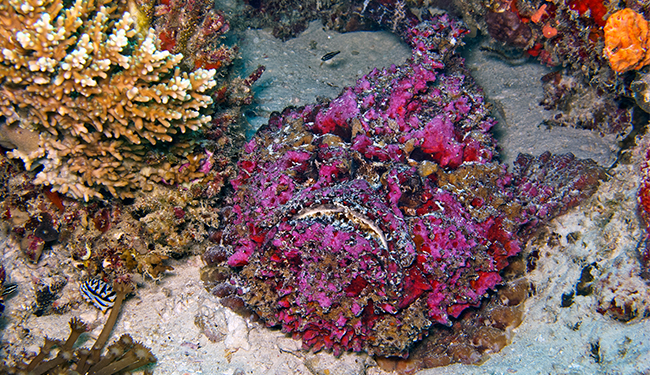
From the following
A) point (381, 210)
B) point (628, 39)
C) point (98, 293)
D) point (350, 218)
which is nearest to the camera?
point (350, 218)

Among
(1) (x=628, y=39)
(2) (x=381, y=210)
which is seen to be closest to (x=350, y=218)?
(2) (x=381, y=210)

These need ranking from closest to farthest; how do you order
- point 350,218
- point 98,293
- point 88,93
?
point 88,93 → point 350,218 → point 98,293

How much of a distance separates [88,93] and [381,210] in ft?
8.06

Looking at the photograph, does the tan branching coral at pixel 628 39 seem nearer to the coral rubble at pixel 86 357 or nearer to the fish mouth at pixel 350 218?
the fish mouth at pixel 350 218

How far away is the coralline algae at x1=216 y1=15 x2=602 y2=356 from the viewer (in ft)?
8.89

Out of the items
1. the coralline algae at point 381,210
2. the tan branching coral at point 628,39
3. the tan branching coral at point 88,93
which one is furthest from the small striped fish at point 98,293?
the tan branching coral at point 628,39

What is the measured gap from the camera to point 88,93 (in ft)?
8.16

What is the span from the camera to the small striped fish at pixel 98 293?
9.64ft

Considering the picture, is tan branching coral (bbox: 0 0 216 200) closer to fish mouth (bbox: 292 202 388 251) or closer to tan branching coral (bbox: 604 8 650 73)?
fish mouth (bbox: 292 202 388 251)

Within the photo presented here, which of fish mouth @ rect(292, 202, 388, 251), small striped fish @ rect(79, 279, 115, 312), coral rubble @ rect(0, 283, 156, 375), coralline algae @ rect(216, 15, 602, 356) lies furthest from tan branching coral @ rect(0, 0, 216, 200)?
fish mouth @ rect(292, 202, 388, 251)

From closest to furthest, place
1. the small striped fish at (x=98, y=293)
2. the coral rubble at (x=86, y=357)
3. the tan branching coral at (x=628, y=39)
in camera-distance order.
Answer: the coral rubble at (x=86, y=357) < the small striped fish at (x=98, y=293) < the tan branching coral at (x=628, y=39)

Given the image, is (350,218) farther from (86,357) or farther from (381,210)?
(86,357)

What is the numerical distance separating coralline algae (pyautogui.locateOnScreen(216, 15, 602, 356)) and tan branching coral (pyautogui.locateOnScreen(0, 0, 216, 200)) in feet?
3.20

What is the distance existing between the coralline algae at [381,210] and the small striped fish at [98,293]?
989mm
